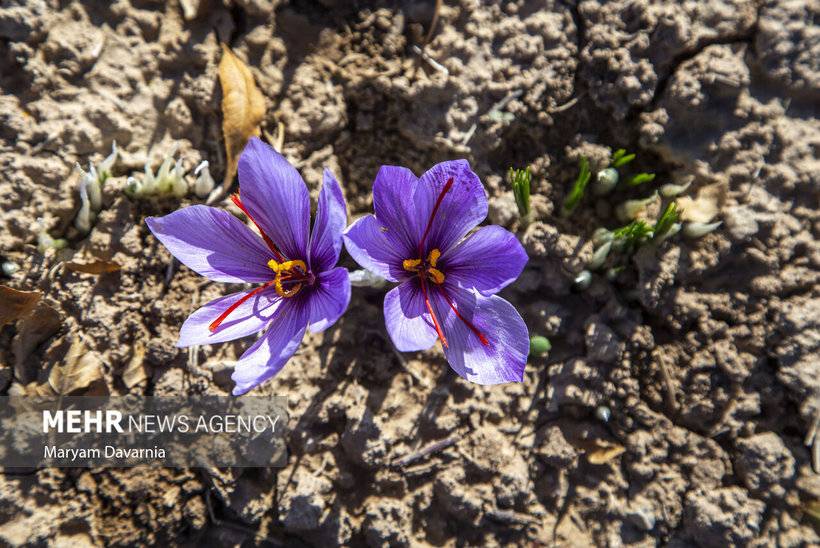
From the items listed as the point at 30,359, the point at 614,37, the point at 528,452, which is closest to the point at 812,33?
the point at 614,37

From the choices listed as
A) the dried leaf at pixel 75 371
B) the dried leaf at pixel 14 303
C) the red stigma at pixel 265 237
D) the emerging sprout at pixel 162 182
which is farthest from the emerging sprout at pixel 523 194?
the dried leaf at pixel 14 303

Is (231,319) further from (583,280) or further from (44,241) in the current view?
(583,280)

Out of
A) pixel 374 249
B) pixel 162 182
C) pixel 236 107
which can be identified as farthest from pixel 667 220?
pixel 162 182

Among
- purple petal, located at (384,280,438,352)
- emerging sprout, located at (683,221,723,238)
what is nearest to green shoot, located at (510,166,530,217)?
purple petal, located at (384,280,438,352)

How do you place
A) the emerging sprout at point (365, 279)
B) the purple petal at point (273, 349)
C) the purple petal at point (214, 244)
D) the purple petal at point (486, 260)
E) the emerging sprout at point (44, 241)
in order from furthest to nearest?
the emerging sprout at point (44, 241) → the emerging sprout at point (365, 279) → the purple petal at point (214, 244) → the purple petal at point (486, 260) → the purple petal at point (273, 349)

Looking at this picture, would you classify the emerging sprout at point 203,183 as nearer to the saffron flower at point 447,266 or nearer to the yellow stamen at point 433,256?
the saffron flower at point 447,266

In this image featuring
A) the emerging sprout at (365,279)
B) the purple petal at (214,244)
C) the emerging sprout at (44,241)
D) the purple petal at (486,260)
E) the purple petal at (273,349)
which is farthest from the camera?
the emerging sprout at (44,241)

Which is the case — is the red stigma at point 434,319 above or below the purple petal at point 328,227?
below
